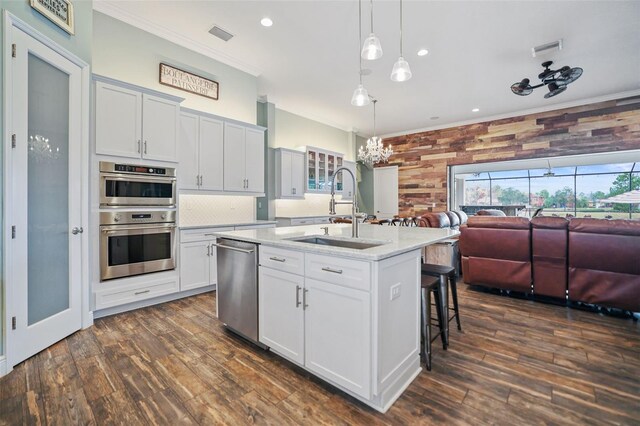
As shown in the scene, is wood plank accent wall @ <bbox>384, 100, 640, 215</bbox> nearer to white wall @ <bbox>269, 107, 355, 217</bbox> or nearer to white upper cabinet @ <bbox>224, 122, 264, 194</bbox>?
white wall @ <bbox>269, 107, 355, 217</bbox>

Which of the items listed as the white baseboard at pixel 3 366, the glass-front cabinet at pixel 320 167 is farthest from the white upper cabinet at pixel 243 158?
the white baseboard at pixel 3 366

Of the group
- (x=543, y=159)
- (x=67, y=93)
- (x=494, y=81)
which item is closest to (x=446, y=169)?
(x=543, y=159)

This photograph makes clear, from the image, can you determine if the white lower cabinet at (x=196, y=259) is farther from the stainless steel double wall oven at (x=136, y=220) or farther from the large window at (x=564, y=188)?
the large window at (x=564, y=188)

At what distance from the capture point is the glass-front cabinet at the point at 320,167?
6383 mm

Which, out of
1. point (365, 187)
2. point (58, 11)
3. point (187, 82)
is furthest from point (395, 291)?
point (365, 187)

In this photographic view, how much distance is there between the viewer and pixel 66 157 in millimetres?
2561

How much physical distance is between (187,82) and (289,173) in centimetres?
244

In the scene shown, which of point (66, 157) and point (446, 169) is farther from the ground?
point (446, 169)

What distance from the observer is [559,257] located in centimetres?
318

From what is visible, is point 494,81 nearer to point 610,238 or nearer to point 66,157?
point 610,238

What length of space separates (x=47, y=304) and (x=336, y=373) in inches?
94.8

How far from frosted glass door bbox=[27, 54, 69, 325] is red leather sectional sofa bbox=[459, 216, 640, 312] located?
4272 mm

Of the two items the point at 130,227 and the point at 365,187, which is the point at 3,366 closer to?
the point at 130,227

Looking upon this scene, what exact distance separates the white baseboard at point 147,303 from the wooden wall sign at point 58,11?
8.64 feet
